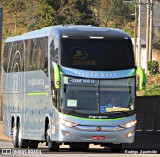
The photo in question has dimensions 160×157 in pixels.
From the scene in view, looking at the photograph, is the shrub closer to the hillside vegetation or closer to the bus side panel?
the hillside vegetation

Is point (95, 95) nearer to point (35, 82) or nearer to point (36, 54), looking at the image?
point (35, 82)

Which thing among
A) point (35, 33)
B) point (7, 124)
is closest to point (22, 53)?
point (35, 33)

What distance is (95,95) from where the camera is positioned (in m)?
27.5

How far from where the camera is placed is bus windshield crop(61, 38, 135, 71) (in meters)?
27.6

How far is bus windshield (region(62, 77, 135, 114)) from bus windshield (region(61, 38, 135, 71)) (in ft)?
1.72

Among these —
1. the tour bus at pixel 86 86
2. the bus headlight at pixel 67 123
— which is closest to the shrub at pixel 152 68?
the tour bus at pixel 86 86

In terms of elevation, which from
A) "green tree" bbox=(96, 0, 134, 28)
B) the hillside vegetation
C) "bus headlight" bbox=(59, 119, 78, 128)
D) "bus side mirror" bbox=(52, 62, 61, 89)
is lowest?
the hillside vegetation

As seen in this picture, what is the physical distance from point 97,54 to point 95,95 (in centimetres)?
144

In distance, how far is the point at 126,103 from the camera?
2778cm

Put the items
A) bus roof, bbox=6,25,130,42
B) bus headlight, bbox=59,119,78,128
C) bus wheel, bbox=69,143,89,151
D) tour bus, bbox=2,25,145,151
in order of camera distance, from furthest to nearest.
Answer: bus wheel, bbox=69,143,89,151
bus roof, bbox=6,25,130,42
tour bus, bbox=2,25,145,151
bus headlight, bbox=59,119,78,128

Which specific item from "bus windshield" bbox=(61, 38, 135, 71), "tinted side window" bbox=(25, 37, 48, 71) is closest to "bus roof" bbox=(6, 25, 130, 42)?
"bus windshield" bbox=(61, 38, 135, 71)

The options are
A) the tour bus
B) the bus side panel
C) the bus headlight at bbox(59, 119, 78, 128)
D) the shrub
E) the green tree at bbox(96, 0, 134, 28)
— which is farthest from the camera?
the green tree at bbox(96, 0, 134, 28)

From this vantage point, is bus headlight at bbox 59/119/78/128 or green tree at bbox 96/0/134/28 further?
green tree at bbox 96/0/134/28

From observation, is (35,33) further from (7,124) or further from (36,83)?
(7,124)
